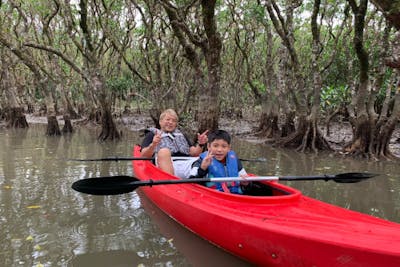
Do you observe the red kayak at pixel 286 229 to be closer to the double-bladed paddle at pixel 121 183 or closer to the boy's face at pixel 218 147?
the double-bladed paddle at pixel 121 183

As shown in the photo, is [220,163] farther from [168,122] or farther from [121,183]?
[168,122]

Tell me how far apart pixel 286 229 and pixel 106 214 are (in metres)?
2.66

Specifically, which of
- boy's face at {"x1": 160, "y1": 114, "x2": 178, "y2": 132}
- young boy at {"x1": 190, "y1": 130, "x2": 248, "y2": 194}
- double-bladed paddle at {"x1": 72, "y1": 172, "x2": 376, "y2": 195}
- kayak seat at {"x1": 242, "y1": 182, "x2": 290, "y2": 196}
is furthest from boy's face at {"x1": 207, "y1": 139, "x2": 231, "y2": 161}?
boy's face at {"x1": 160, "y1": 114, "x2": 178, "y2": 132}

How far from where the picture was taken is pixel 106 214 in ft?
15.4

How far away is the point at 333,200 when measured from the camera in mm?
5379

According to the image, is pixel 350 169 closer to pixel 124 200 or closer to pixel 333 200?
pixel 333 200

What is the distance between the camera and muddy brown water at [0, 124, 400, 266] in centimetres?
348

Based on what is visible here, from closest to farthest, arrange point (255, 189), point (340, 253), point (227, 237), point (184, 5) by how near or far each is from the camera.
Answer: point (340, 253), point (227, 237), point (255, 189), point (184, 5)

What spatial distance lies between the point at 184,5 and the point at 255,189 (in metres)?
7.10

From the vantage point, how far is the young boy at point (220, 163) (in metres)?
3.97

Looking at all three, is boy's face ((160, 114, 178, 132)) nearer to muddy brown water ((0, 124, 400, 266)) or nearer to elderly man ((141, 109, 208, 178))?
elderly man ((141, 109, 208, 178))

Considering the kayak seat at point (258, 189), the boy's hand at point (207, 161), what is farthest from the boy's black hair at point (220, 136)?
the kayak seat at point (258, 189)

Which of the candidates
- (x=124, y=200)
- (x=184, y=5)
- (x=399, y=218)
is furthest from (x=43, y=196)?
(x=184, y=5)

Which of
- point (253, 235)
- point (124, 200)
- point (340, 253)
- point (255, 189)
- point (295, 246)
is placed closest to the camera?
point (340, 253)
